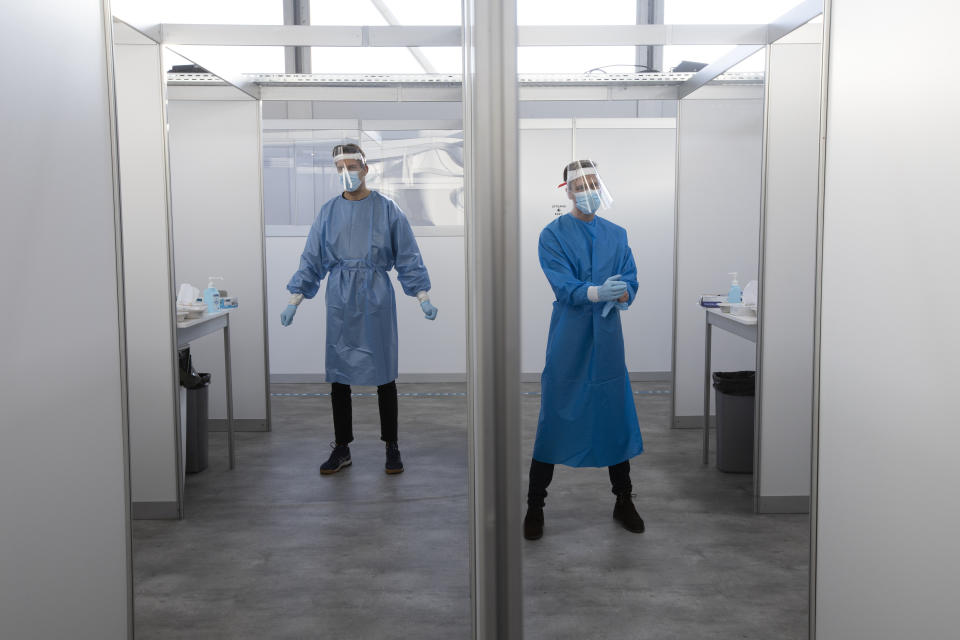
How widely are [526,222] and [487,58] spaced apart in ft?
14.1

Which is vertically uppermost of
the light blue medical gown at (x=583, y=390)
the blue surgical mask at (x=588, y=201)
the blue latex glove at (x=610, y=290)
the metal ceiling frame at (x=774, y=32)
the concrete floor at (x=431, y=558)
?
the metal ceiling frame at (x=774, y=32)

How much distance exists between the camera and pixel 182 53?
2789mm

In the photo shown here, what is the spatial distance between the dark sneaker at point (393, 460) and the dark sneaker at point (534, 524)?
37.6 inches

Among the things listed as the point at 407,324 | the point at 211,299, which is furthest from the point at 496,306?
the point at 407,324

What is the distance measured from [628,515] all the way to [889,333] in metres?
1.40

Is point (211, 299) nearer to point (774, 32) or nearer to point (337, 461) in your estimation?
point (337, 461)

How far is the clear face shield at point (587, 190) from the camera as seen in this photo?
2.55 metres

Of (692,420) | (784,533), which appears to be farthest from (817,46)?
(692,420)

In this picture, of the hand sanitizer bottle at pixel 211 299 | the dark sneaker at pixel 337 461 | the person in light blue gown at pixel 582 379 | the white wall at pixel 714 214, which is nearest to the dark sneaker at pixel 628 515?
the person in light blue gown at pixel 582 379

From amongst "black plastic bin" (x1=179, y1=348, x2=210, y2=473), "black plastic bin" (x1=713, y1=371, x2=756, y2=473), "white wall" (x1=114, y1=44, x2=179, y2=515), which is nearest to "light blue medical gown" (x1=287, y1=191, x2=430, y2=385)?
"black plastic bin" (x1=179, y1=348, x2=210, y2=473)

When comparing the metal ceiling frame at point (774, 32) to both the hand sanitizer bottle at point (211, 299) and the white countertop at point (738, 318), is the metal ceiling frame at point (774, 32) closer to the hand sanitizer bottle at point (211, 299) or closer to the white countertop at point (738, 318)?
the white countertop at point (738, 318)

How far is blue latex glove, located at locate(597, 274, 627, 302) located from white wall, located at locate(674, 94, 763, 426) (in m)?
1.61

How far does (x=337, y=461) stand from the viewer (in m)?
3.36

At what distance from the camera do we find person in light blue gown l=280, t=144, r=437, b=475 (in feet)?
10.6
